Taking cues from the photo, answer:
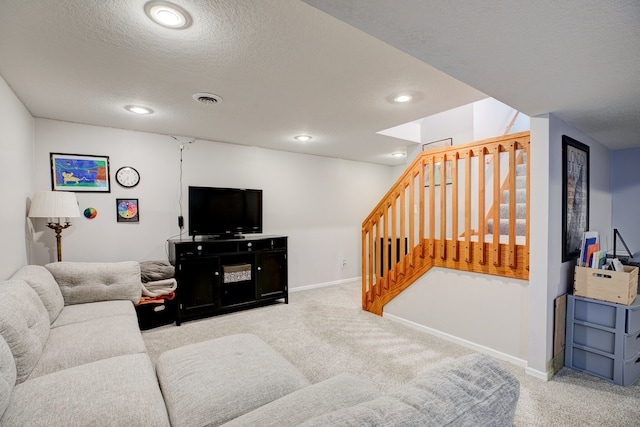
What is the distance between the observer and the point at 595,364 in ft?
7.68

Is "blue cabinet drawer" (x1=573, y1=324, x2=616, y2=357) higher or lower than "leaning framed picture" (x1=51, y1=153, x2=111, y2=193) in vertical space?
lower

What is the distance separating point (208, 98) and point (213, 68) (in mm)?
595

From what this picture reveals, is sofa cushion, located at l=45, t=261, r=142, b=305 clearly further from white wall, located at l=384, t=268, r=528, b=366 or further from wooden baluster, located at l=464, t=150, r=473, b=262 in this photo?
wooden baluster, located at l=464, t=150, r=473, b=262

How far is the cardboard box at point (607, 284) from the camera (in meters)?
2.21

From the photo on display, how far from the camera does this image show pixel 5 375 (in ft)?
4.09

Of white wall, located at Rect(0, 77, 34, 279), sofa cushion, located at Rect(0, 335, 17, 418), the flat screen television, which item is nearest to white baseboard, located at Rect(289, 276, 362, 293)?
the flat screen television

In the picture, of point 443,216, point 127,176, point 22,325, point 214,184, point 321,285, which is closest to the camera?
point 22,325

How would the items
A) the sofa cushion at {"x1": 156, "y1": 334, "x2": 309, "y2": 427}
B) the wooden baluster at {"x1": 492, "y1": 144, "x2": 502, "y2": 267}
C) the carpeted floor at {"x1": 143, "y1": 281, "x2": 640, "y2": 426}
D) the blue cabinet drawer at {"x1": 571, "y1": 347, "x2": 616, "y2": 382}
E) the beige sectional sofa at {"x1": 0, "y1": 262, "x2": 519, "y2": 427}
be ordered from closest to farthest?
the beige sectional sofa at {"x1": 0, "y1": 262, "x2": 519, "y2": 427} < the sofa cushion at {"x1": 156, "y1": 334, "x2": 309, "y2": 427} < the carpeted floor at {"x1": 143, "y1": 281, "x2": 640, "y2": 426} < the blue cabinet drawer at {"x1": 571, "y1": 347, "x2": 616, "y2": 382} < the wooden baluster at {"x1": 492, "y1": 144, "x2": 502, "y2": 267}

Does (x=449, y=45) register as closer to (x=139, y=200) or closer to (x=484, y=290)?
(x=484, y=290)

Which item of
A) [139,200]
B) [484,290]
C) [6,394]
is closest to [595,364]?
[484,290]

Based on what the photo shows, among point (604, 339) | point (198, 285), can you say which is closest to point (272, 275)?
point (198, 285)

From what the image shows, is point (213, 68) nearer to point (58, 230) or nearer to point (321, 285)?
point (58, 230)

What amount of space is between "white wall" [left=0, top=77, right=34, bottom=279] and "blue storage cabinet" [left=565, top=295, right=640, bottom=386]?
4.36m

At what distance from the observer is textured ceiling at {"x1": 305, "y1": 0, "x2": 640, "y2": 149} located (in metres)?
1.09
